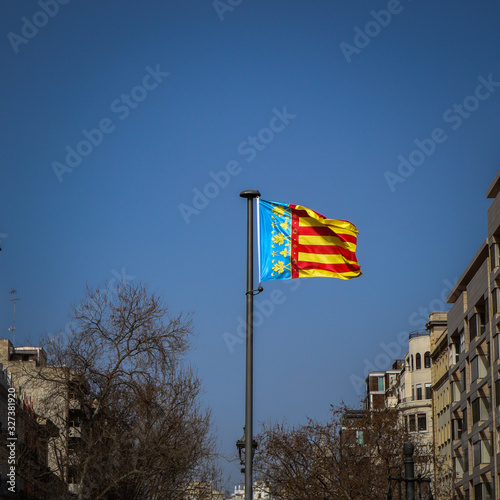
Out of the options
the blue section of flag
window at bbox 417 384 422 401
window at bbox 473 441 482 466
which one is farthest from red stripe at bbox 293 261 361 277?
window at bbox 417 384 422 401

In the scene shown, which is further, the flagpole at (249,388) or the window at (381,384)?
the window at (381,384)

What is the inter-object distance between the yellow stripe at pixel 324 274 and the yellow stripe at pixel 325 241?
0.61 m

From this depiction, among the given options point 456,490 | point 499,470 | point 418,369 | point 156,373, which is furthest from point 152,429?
point 418,369

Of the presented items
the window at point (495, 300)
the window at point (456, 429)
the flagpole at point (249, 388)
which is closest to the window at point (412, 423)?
the window at point (456, 429)

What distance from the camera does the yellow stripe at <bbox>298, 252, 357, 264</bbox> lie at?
21209 millimetres

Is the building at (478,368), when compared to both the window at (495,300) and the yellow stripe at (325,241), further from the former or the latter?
the yellow stripe at (325,241)

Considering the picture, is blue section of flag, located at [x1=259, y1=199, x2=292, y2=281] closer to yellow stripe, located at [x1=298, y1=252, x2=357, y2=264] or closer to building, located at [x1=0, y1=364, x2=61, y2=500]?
yellow stripe, located at [x1=298, y1=252, x2=357, y2=264]

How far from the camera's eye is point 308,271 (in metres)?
21.1

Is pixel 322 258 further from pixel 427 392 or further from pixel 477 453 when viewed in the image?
pixel 427 392

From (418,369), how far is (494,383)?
150ft

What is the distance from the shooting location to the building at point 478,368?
6228 centimetres

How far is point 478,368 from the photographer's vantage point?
6888 cm

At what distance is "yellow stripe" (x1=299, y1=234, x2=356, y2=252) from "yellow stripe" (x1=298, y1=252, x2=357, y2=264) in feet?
0.85

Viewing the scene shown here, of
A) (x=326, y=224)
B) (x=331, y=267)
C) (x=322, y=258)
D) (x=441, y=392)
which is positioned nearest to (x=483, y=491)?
(x=441, y=392)
